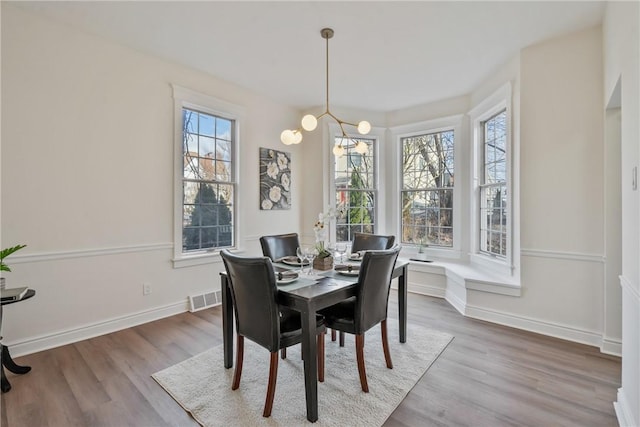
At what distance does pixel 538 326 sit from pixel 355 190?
2.98 metres

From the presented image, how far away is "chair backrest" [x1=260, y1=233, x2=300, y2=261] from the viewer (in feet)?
9.91

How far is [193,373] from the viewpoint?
2.25 meters

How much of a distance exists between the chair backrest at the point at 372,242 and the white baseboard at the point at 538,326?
1314 mm

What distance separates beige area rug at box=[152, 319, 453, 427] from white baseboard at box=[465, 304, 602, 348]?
34.8 inches

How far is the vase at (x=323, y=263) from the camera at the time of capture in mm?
2508

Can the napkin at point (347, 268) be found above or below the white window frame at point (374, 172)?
below

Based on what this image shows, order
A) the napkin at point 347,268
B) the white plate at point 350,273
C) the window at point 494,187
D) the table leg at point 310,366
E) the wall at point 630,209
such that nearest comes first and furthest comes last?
the wall at point 630,209 → the table leg at point 310,366 → the white plate at point 350,273 → the napkin at point 347,268 → the window at point 494,187

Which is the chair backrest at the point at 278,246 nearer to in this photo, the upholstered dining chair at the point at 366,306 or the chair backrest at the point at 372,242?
the chair backrest at the point at 372,242

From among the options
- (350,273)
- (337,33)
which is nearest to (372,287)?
(350,273)

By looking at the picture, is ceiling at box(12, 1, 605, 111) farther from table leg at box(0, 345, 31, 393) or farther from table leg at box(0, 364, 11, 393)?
table leg at box(0, 364, 11, 393)

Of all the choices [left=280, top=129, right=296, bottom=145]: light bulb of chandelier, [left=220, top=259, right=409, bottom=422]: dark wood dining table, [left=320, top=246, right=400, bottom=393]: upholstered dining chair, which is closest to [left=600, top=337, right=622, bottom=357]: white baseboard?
[left=320, top=246, right=400, bottom=393]: upholstered dining chair

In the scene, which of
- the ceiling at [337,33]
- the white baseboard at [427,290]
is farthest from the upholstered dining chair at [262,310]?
the white baseboard at [427,290]

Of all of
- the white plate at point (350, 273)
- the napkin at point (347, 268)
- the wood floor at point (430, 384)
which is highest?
the napkin at point (347, 268)

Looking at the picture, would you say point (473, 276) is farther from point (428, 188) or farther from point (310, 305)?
point (310, 305)
